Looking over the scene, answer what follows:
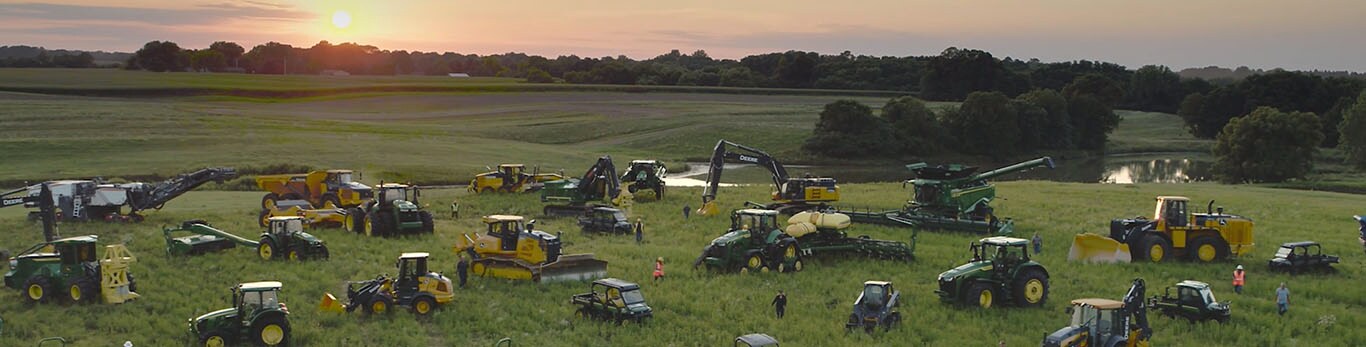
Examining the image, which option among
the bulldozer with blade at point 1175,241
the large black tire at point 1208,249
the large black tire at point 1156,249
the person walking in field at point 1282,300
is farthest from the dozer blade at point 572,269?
the large black tire at point 1208,249

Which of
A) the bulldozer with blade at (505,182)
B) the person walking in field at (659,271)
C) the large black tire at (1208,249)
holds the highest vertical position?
the large black tire at (1208,249)

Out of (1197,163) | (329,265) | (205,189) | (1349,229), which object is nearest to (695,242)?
(329,265)

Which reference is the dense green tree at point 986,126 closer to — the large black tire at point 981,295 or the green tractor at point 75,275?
the large black tire at point 981,295

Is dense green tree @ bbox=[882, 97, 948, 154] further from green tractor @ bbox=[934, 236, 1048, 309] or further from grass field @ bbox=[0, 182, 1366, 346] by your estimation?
green tractor @ bbox=[934, 236, 1048, 309]

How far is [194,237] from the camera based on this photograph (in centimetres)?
3036

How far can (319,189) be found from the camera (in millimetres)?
41781

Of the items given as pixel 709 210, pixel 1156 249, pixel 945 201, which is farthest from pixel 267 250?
pixel 1156 249

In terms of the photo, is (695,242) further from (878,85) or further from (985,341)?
(878,85)

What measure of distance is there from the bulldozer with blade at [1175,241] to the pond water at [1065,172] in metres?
36.2

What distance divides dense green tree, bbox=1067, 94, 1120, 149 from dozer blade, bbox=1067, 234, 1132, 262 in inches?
3486

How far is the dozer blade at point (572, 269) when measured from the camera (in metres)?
25.8

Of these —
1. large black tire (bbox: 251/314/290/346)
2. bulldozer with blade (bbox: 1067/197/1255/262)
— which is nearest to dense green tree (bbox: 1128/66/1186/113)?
bulldozer with blade (bbox: 1067/197/1255/262)

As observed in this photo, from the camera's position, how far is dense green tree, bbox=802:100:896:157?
93312mm

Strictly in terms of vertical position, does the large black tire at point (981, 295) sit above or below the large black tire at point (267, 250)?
above
